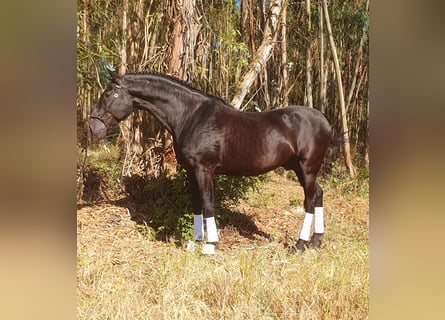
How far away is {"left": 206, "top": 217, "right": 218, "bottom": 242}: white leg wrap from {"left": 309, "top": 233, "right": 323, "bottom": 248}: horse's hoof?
0.60 metres

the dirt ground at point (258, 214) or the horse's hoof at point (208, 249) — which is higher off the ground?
the dirt ground at point (258, 214)

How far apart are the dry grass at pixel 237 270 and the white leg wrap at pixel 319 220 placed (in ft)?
0.26

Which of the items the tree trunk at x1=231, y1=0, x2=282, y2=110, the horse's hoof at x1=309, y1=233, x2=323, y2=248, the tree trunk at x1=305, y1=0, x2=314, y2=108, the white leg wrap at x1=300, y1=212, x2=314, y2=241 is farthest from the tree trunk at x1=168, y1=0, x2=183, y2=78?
the horse's hoof at x1=309, y1=233, x2=323, y2=248

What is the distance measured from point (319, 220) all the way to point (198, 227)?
2.53 feet

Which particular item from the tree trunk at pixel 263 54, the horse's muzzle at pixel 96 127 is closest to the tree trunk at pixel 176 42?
the tree trunk at pixel 263 54

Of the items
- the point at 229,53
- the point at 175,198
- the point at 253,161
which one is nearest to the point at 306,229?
the point at 253,161

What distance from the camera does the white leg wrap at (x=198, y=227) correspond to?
8.45ft

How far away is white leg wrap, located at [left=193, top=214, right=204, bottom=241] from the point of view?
8.45ft

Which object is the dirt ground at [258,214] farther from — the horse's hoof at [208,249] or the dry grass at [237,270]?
the horse's hoof at [208,249]

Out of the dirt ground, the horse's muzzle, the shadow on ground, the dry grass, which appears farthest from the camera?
the shadow on ground

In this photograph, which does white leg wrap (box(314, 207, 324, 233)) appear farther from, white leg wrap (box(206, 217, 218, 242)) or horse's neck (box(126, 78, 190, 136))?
horse's neck (box(126, 78, 190, 136))
